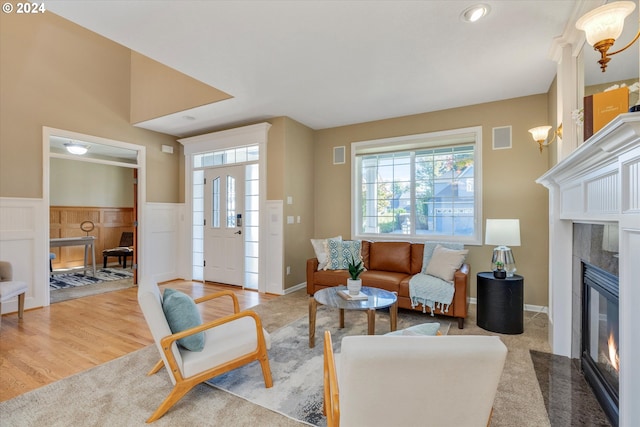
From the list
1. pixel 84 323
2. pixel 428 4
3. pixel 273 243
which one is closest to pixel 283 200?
pixel 273 243

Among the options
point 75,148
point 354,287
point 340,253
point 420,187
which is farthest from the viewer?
point 75,148

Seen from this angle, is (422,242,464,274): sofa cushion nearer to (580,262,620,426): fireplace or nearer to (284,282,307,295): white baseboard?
(580,262,620,426): fireplace

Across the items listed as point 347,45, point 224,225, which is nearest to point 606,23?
point 347,45

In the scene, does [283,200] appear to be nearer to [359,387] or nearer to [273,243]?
[273,243]

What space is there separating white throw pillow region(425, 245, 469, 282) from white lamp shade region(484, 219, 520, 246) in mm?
321

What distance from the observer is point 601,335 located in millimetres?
2010

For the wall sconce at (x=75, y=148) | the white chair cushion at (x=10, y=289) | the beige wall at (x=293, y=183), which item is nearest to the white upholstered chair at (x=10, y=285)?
the white chair cushion at (x=10, y=289)

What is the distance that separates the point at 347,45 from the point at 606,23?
1753 millimetres

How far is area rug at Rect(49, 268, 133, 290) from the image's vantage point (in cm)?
514

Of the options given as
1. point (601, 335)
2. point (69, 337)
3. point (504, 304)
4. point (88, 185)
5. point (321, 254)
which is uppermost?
point (88, 185)

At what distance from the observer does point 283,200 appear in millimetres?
4613

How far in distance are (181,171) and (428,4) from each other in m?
4.97

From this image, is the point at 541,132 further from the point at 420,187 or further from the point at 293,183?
the point at 293,183

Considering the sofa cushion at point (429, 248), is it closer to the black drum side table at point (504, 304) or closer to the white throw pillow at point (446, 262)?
the white throw pillow at point (446, 262)
